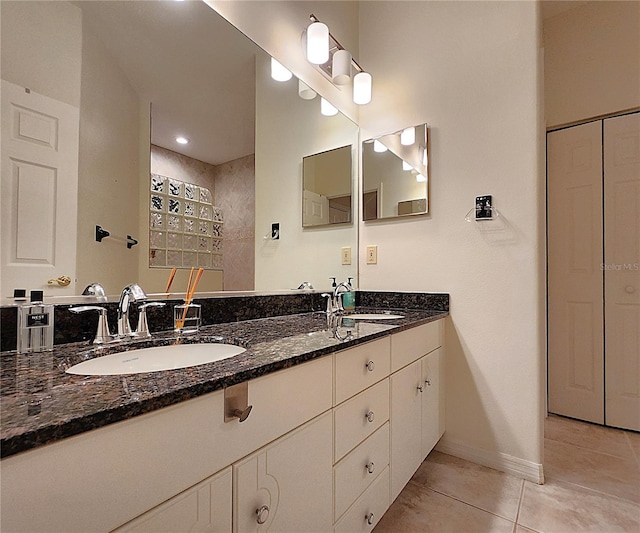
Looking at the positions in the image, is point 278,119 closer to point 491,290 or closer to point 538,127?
point 538,127

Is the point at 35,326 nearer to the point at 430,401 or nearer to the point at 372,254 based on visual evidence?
the point at 430,401

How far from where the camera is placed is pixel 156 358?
0.93m

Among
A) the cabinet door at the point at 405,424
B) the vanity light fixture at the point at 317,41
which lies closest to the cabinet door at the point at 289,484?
the cabinet door at the point at 405,424

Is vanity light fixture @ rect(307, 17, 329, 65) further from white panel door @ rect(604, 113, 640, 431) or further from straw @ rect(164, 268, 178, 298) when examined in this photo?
white panel door @ rect(604, 113, 640, 431)

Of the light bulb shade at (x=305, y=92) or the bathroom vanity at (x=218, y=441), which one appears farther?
the light bulb shade at (x=305, y=92)

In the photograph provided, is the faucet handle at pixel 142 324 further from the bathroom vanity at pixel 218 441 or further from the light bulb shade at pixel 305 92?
the light bulb shade at pixel 305 92

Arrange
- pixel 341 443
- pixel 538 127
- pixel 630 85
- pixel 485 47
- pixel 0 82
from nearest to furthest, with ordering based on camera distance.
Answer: pixel 0 82 < pixel 341 443 < pixel 538 127 < pixel 485 47 < pixel 630 85

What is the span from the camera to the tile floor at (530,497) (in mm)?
1332

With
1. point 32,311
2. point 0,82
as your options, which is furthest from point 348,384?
point 0,82

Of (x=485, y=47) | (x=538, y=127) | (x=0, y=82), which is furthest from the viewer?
(x=485, y=47)

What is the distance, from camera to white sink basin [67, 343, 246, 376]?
0.80m

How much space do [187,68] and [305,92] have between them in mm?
774

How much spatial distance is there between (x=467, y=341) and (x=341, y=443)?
3.58 feet

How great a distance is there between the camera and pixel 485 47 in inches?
71.4
